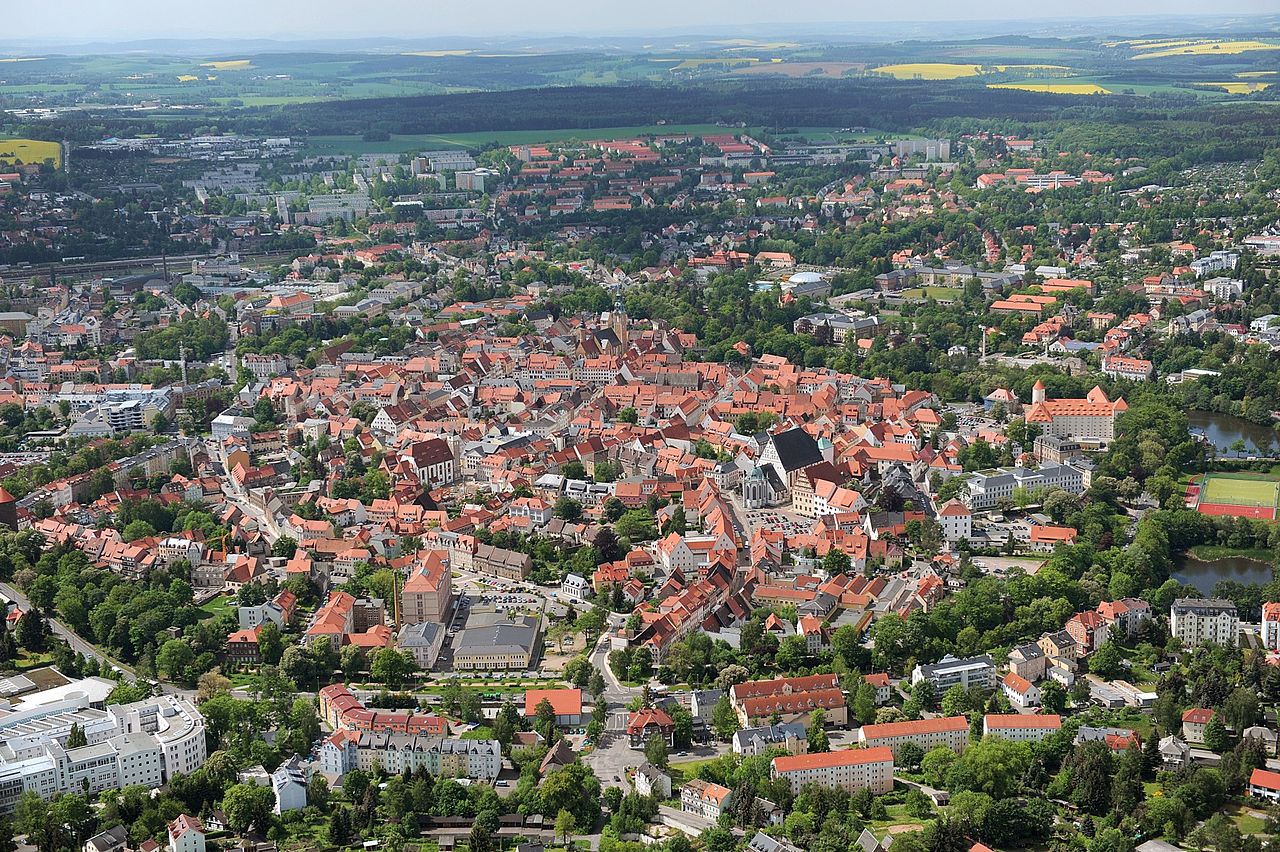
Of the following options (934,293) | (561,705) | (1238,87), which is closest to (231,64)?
(1238,87)

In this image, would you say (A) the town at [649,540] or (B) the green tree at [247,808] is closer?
(B) the green tree at [247,808]

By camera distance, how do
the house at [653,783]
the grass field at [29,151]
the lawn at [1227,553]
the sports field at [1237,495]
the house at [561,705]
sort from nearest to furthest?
the house at [653,783]
the house at [561,705]
the lawn at [1227,553]
the sports field at [1237,495]
the grass field at [29,151]

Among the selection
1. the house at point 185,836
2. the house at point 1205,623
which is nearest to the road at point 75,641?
the house at point 185,836

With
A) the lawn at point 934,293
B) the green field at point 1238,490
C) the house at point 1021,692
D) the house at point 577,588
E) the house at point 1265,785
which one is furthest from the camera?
the lawn at point 934,293

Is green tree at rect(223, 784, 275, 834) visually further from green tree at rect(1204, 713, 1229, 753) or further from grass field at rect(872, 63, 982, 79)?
grass field at rect(872, 63, 982, 79)

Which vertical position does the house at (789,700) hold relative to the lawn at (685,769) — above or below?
above

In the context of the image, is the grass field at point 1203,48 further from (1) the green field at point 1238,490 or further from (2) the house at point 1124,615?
(2) the house at point 1124,615
